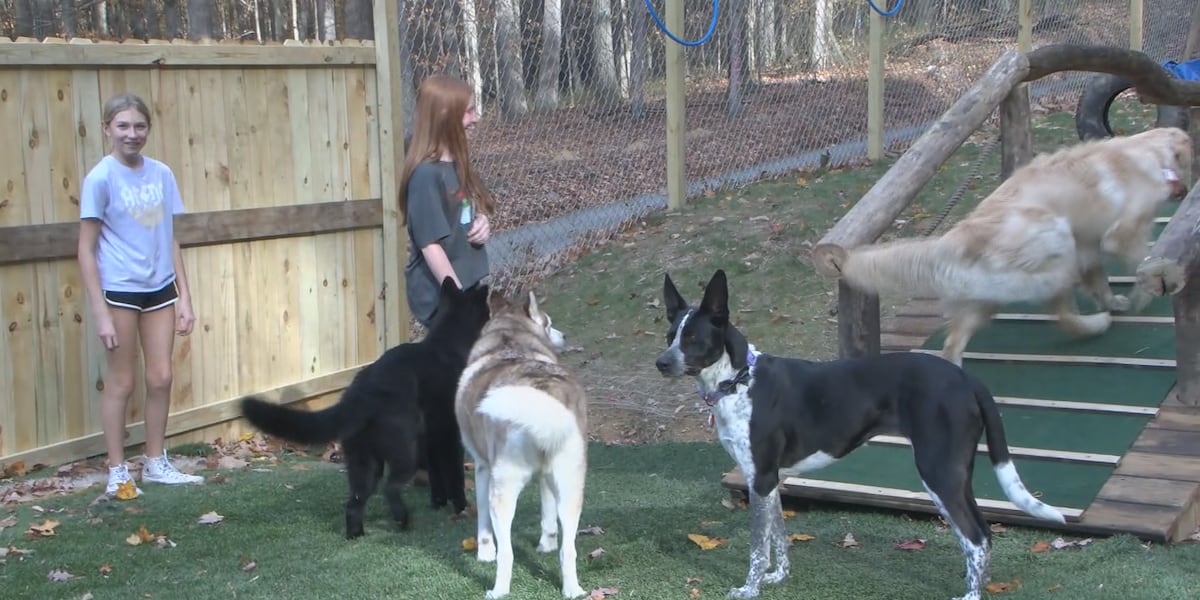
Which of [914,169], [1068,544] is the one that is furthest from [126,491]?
[1068,544]

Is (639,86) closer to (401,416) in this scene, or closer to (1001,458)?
(401,416)

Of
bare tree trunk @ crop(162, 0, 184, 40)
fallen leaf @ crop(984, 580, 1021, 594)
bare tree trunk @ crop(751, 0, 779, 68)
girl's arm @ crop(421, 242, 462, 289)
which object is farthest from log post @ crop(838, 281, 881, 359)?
bare tree trunk @ crop(162, 0, 184, 40)

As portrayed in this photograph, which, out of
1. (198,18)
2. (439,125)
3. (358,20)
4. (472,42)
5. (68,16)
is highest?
(68,16)

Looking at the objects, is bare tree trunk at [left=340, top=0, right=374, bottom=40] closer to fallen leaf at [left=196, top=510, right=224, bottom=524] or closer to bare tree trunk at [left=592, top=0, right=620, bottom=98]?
bare tree trunk at [left=592, top=0, right=620, bottom=98]

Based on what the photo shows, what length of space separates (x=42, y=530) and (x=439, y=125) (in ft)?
8.47

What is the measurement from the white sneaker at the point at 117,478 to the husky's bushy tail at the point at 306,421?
134 cm

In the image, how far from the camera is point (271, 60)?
276 inches

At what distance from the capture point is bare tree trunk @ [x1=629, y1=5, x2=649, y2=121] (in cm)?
1127

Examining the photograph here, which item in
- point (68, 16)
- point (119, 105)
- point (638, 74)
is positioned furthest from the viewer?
point (68, 16)

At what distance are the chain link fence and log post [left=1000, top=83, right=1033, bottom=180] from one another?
352cm

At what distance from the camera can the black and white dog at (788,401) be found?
4.12m

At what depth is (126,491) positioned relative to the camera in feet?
19.1

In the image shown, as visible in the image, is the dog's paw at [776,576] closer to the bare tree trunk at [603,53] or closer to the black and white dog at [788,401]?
the black and white dog at [788,401]

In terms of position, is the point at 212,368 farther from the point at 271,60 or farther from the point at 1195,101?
the point at 1195,101
